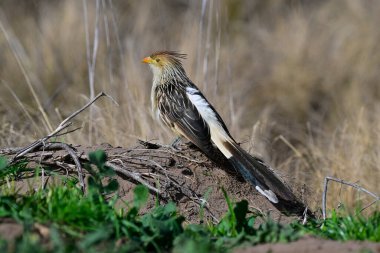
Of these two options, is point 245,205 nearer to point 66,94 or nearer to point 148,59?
point 148,59

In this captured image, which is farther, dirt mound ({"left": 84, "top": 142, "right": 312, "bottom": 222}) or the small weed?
dirt mound ({"left": 84, "top": 142, "right": 312, "bottom": 222})

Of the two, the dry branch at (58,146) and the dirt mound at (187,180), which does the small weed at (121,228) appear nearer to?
the dry branch at (58,146)

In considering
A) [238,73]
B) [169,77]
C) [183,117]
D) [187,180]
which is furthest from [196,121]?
[238,73]

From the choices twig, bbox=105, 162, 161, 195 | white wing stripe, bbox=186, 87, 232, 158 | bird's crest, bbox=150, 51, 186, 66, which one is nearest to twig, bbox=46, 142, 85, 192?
twig, bbox=105, 162, 161, 195

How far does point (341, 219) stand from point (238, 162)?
4.45 feet

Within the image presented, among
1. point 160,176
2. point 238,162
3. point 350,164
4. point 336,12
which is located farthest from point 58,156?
point 336,12

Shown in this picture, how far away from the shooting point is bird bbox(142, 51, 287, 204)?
586 centimetres

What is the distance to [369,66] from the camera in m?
12.3

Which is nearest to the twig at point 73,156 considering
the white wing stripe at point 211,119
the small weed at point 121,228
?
the small weed at point 121,228

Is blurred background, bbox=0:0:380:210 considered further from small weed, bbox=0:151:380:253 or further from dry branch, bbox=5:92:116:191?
small weed, bbox=0:151:380:253

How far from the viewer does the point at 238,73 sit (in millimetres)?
12617

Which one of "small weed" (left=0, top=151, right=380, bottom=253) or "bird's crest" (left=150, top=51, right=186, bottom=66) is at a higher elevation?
"bird's crest" (left=150, top=51, right=186, bottom=66)

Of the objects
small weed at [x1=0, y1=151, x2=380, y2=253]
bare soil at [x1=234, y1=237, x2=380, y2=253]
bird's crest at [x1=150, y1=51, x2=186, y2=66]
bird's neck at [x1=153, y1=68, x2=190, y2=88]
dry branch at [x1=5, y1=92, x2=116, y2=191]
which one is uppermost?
bird's crest at [x1=150, y1=51, x2=186, y2=66]

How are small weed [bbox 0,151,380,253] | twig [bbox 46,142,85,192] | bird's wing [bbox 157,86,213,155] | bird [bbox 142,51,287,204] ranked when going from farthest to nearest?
1. bird's wing [bbox 157,86,213,155]
2. bird [bbox 142,51,287,204]
3. twig [bbox 46,142,85,192]
4. small weed [bbox 0,151,380,253]
